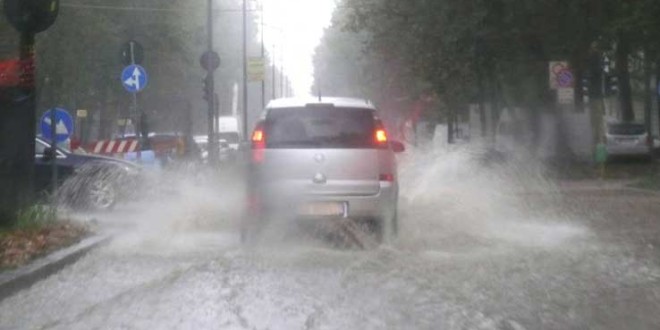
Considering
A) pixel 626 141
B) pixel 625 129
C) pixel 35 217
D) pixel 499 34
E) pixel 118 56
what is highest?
pixel 118 56

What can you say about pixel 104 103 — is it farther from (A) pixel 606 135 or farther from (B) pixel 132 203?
(B) pixel 132 203

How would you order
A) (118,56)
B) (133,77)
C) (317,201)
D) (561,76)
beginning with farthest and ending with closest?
(118,56) < (561,76) < (133,77) < (317,201)

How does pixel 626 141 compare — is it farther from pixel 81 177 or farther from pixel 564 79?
pixel 81 177

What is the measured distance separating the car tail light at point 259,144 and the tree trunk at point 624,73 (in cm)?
2131

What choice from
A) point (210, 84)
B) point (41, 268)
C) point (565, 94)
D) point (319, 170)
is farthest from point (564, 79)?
point (41, 268)

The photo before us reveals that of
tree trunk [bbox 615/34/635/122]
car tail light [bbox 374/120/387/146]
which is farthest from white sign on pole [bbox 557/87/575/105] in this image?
car tail light [bbox 374/120/387/146]

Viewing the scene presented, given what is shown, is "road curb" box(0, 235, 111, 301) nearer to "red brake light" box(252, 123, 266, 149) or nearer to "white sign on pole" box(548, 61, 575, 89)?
"red brake light" box(252, 123, 266, 149)

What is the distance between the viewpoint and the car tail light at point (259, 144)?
13.9 metres

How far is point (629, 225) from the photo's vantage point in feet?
56.5

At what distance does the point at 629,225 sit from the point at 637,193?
9.04m

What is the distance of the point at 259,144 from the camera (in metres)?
14.0

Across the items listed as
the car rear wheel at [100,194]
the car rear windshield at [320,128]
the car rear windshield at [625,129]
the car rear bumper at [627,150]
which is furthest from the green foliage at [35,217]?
the car rear windshield at [625,129]

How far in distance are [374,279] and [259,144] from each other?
352cm

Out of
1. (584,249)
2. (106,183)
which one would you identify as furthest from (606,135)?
(584,249)
